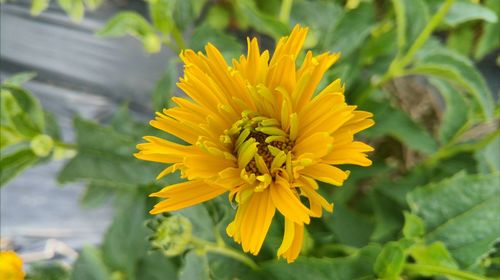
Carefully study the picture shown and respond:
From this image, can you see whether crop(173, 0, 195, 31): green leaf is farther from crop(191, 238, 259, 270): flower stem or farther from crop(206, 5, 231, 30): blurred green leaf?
crop(206, 5, 231, 30): blurred green leaf

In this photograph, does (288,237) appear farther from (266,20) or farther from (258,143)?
(266,20)

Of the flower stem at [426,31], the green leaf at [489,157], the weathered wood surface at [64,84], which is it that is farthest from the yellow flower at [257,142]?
the weathered wood surface at [64,84]

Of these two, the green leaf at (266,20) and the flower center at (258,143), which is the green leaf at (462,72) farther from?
the flower center at (258,143)

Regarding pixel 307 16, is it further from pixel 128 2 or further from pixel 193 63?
pixel 128 2

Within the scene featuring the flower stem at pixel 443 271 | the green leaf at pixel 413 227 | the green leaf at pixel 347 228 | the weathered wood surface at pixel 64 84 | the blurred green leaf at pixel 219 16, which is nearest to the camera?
the flower stem at pixel 443 271

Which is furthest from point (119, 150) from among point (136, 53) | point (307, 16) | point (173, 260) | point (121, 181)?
point (136, 53)

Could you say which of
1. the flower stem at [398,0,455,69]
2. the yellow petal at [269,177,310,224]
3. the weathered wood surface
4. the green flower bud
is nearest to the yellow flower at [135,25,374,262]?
the yellow petal at [269,177,310,224]
